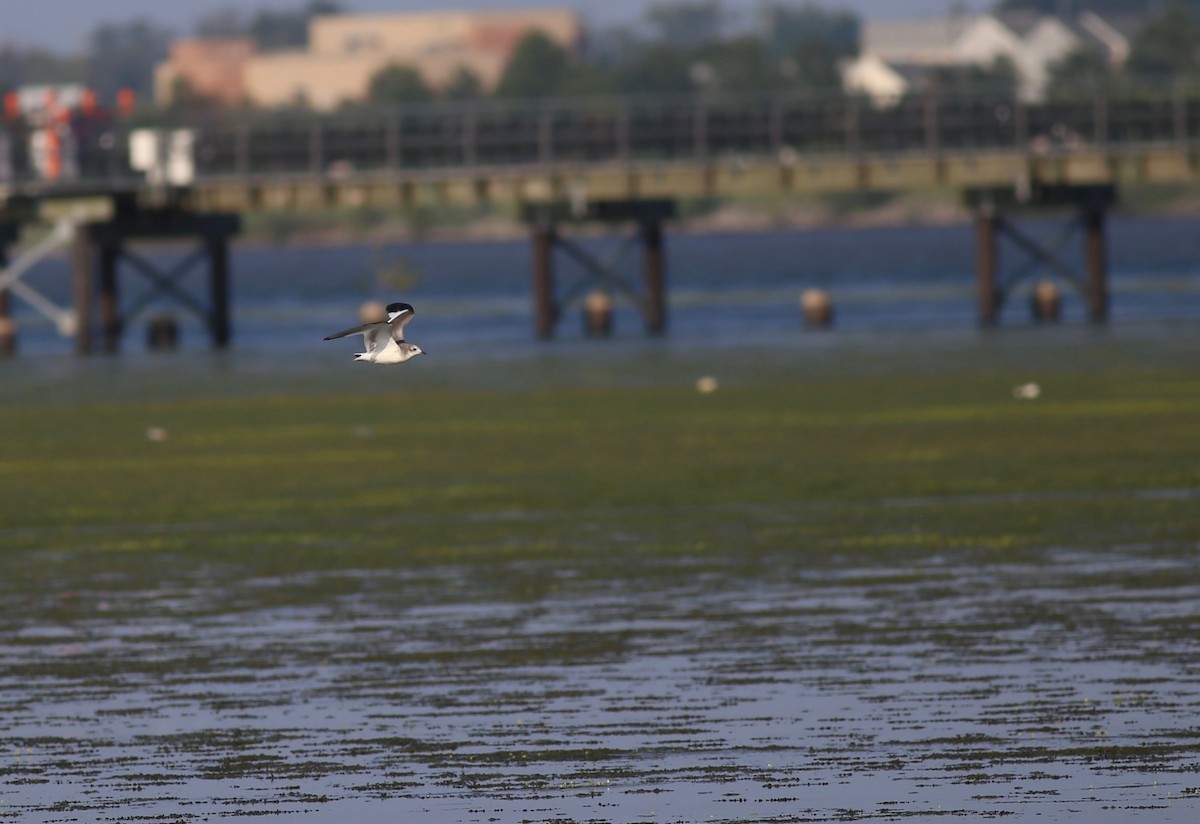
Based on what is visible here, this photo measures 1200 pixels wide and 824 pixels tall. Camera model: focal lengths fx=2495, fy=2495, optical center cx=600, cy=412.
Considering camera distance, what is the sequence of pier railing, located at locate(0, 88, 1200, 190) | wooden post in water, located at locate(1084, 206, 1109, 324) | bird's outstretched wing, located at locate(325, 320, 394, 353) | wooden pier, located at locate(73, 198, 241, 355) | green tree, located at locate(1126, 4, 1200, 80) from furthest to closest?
green tree, located at locate(1126, 4, 1200, 80), pier railing, located at locate(0, 88, 1200, 190), wooden post in water, located at locate(1084, 206, 1109, 324), wooden pier, located at locate(73, 198, 241, 355), bird's outstretched wing, located at locate(325, 320, 394, 353)

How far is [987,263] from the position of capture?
183 feet

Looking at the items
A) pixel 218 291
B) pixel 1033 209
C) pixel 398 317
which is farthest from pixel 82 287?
pixel 398 317

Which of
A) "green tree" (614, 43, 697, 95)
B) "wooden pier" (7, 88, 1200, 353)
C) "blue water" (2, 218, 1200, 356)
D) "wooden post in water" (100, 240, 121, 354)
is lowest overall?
"blue water" (2, 218, 1200, 356)

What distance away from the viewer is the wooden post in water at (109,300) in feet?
183

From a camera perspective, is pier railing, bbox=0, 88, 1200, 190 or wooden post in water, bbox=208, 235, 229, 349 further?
pier railing, bbox=0, 88, 1200, 190

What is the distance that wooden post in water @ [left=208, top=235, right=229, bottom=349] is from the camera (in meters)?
57.2

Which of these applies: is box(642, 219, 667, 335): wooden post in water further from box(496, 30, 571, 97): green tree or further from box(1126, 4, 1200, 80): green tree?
box(496, 30, 571, 97): green tree

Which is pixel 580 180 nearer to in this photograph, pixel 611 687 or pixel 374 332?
pixel 374 332

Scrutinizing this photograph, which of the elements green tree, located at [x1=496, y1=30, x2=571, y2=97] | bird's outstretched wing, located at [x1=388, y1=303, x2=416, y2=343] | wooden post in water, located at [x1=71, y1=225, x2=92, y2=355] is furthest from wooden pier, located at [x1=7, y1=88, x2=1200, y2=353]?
green tree, located at [x1=496, y1=30, x2=571, y2=97]

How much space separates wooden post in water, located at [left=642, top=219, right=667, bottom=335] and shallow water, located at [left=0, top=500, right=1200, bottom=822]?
36.1 meters

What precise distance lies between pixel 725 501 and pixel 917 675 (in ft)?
30.0

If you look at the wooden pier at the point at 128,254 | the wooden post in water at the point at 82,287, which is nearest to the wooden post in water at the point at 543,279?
the wooden pier at the point at 128,254

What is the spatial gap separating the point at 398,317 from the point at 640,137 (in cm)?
4609

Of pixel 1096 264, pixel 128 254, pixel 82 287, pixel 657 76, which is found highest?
pixel 657 76
